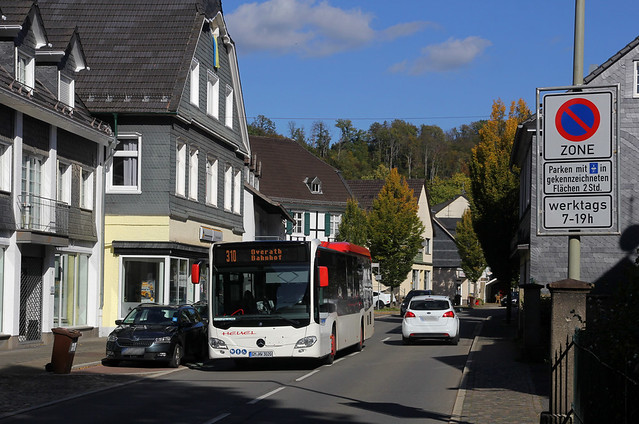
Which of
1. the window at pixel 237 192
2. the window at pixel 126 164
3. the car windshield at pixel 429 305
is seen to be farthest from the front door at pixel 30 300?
the window at pixel 237 192

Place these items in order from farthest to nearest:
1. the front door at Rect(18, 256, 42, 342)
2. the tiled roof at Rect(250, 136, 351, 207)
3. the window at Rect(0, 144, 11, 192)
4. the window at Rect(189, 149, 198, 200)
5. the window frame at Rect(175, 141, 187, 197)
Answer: the tiled roof at Rect(250, 136, 351, 207)
the window at Rect(189, 149, 198, 200)
the window frame at Rect(175, 141, 187, 197)
the front door at Rect(18, 256, 42, 342)
the window at Rect(0, 144, 11, 192)

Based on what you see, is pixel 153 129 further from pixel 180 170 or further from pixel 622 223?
pixel 622 223

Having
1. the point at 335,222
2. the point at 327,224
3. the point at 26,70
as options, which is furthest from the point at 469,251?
the point at 26,70

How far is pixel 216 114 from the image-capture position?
3850 centimetres

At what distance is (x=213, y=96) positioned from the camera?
3841 cm

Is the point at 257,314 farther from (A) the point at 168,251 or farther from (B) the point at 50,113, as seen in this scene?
(A) the point at 168,251

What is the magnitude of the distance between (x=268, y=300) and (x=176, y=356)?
109 inches

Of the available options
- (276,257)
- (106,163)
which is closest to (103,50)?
(106,163)

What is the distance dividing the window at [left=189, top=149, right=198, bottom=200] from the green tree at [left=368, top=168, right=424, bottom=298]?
27442 millimetres

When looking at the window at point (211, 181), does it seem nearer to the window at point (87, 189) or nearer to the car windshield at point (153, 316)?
the window at point (87, 189)

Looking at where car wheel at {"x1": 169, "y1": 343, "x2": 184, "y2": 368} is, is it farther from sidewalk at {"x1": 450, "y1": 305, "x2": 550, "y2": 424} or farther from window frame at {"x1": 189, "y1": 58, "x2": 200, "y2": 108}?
window frame at {"x1": 189, "y1": 58, "x2": 200, "y2": 108}

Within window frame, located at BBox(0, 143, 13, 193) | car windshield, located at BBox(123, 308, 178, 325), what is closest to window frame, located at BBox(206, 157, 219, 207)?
window frame, located at BBox(0, 143, 13, 193)

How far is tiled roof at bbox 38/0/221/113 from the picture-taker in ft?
107

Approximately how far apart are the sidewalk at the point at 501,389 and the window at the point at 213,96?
667 inches
